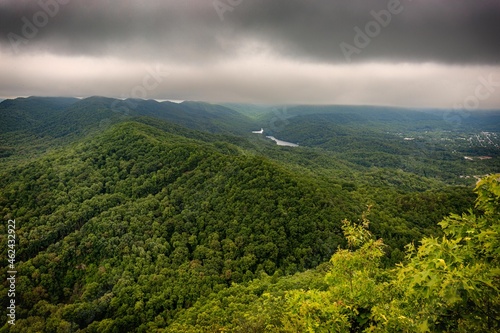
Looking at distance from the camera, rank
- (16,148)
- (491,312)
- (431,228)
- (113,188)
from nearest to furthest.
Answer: (491,312) → (431,228) → (113,188) → (16,148)

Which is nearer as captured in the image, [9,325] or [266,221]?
[9,325]

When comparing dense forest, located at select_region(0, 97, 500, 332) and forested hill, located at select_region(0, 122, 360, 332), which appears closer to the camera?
dense forest, located at select_region(0, 97, 500, 332)

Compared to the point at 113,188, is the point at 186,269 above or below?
below

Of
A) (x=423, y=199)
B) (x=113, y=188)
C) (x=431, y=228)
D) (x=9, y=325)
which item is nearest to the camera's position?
(x=9, y=325)

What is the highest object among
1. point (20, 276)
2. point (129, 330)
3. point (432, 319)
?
point (432, 319)

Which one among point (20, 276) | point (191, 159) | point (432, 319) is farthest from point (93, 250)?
point (432, 319)

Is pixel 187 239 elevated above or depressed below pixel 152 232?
below

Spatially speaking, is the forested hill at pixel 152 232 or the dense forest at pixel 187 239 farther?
the forested hill at pixel 152 232

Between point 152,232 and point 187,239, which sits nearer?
point 187,239

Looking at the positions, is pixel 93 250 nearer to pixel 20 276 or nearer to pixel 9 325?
pixel 20 276
